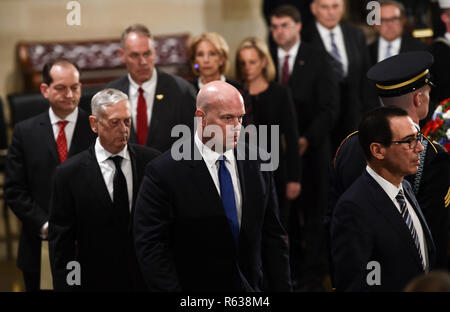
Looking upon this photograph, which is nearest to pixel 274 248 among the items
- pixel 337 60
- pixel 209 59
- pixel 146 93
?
pixel 146 93

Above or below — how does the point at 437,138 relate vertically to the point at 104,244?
above

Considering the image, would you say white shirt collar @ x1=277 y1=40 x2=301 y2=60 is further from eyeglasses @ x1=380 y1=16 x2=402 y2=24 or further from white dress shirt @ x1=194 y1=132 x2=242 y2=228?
white dress shirt @ x1=194 y1=132 x2=242 y2=228

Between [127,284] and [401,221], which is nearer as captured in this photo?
[401,221]

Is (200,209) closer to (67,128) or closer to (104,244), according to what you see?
(104,244)

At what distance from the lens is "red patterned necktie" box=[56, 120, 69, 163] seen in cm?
411

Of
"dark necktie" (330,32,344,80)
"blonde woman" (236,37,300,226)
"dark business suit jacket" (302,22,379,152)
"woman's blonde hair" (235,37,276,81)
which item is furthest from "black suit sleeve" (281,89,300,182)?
"dark necktie" (330,32,344,80)

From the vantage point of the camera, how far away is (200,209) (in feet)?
10.5

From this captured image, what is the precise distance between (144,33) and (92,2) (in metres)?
3.50

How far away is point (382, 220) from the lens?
301 cm

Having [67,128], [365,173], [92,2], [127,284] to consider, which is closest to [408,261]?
[365,173]

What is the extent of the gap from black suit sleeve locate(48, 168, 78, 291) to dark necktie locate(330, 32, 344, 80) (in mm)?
2818

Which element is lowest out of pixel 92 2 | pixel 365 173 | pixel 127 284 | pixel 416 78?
pixel 127 284

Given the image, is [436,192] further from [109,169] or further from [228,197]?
[109,169]

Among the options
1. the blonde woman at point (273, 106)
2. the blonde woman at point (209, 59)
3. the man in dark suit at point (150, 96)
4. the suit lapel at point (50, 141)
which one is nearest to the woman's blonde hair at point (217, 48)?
the blonde woman at point (209, 59)
